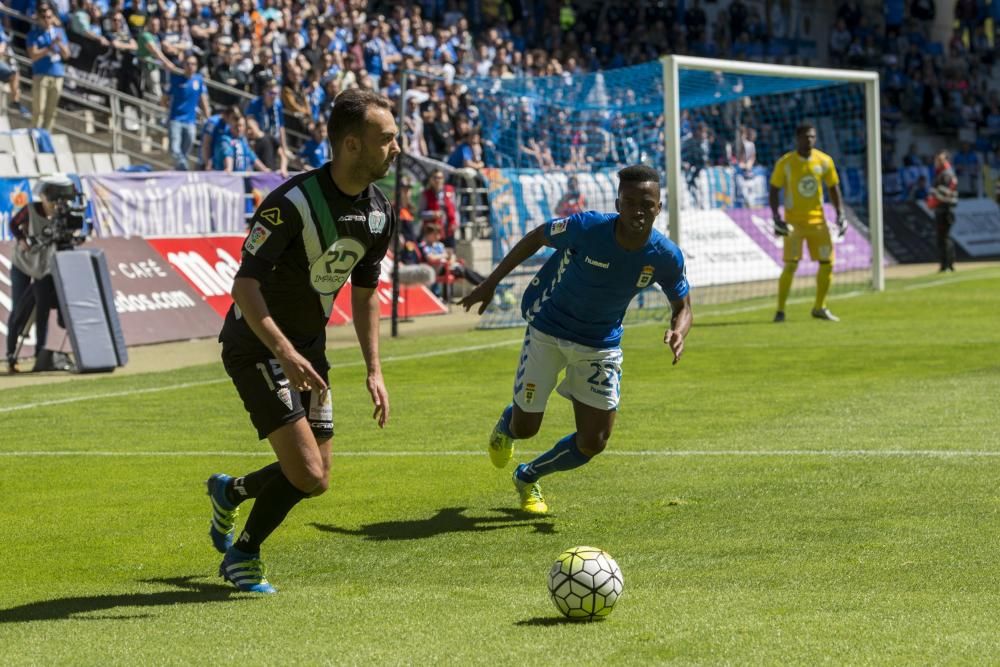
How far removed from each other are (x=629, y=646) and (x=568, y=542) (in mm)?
2270

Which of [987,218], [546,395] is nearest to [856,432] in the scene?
[546,395]

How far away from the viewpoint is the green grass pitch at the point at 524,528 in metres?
5.93

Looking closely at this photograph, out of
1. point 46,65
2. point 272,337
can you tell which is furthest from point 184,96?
point 272,337

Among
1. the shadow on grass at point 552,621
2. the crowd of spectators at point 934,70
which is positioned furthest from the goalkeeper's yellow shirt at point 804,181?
the crowd of spectators at point 934,70

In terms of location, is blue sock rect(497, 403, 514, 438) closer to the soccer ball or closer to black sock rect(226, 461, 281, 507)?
black sock rect(226, 461, 281, 507)

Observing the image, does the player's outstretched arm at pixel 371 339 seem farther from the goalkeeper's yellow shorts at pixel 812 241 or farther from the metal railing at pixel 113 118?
the metal railing at pixel 113 118

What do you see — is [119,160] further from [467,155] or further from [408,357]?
[408,357]

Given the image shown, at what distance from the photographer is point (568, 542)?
8.02 metres

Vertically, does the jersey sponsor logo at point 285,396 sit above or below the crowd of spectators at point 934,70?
above

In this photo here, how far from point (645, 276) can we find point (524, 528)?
1.51 metres

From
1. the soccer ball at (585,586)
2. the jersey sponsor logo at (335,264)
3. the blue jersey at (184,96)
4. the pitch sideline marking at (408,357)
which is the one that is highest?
the jersey sponsor logo at (335,264)

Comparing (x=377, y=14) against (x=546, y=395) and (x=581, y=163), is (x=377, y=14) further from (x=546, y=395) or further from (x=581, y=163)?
(x=546, y=395)

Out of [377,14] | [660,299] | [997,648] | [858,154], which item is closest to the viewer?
[997,648]

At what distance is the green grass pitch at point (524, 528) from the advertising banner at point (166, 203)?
5440 mm
